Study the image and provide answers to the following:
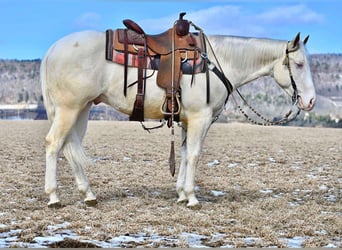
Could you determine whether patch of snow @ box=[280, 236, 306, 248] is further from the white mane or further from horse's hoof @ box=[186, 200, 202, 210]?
the white mane

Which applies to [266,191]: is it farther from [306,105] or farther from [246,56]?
[246,56]

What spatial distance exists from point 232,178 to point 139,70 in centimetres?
404

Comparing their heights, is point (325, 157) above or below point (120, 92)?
below

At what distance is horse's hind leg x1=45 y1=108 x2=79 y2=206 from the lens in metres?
6.58

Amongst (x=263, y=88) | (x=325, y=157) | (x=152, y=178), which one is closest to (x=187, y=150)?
(x=152, y=178)

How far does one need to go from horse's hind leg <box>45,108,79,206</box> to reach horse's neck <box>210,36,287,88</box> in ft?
7.55

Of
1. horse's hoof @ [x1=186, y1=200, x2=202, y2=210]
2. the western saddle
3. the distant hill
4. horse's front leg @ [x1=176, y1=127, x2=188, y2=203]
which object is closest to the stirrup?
the western saddle

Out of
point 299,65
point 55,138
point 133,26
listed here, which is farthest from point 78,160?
point 299,65

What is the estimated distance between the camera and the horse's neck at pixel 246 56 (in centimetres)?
720

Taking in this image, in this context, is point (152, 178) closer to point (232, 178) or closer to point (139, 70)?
point (232, 178)

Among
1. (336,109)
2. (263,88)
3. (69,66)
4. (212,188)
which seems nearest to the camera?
(69,66)

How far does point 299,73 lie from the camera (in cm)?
716

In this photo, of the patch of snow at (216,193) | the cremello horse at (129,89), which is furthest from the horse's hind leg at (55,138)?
the patch of snow at (216,193)

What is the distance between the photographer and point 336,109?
140125 millimetres
